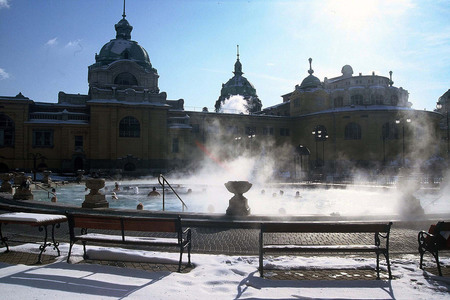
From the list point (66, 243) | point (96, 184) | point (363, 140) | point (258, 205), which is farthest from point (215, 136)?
point (66, 243)

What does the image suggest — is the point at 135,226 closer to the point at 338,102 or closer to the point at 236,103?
the point at 338,102

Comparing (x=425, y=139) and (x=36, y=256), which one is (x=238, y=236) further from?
(x=425, y=139)

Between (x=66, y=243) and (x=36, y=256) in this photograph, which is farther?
(x=66, y=243)

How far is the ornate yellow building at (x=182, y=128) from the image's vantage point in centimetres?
4184

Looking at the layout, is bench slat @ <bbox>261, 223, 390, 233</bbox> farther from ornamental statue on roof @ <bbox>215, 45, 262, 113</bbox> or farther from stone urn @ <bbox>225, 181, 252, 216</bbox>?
ornamental statue on roof @ <bbox>215, 45, 262, 113</bbox>

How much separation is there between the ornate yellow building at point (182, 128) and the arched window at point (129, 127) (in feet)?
0.43

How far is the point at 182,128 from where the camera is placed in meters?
47.3

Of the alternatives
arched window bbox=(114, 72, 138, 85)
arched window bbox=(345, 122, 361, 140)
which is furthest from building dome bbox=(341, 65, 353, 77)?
arched window bbox=(114, 72, 138, 85)

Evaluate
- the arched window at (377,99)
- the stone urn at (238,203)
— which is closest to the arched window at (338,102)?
the arched window at (377,99)

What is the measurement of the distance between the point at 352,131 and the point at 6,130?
4766cm

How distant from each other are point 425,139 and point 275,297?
5739 cm

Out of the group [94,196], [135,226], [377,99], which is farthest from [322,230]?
[377,99]

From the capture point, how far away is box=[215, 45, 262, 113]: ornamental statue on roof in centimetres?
8225

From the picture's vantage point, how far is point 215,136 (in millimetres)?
55469
